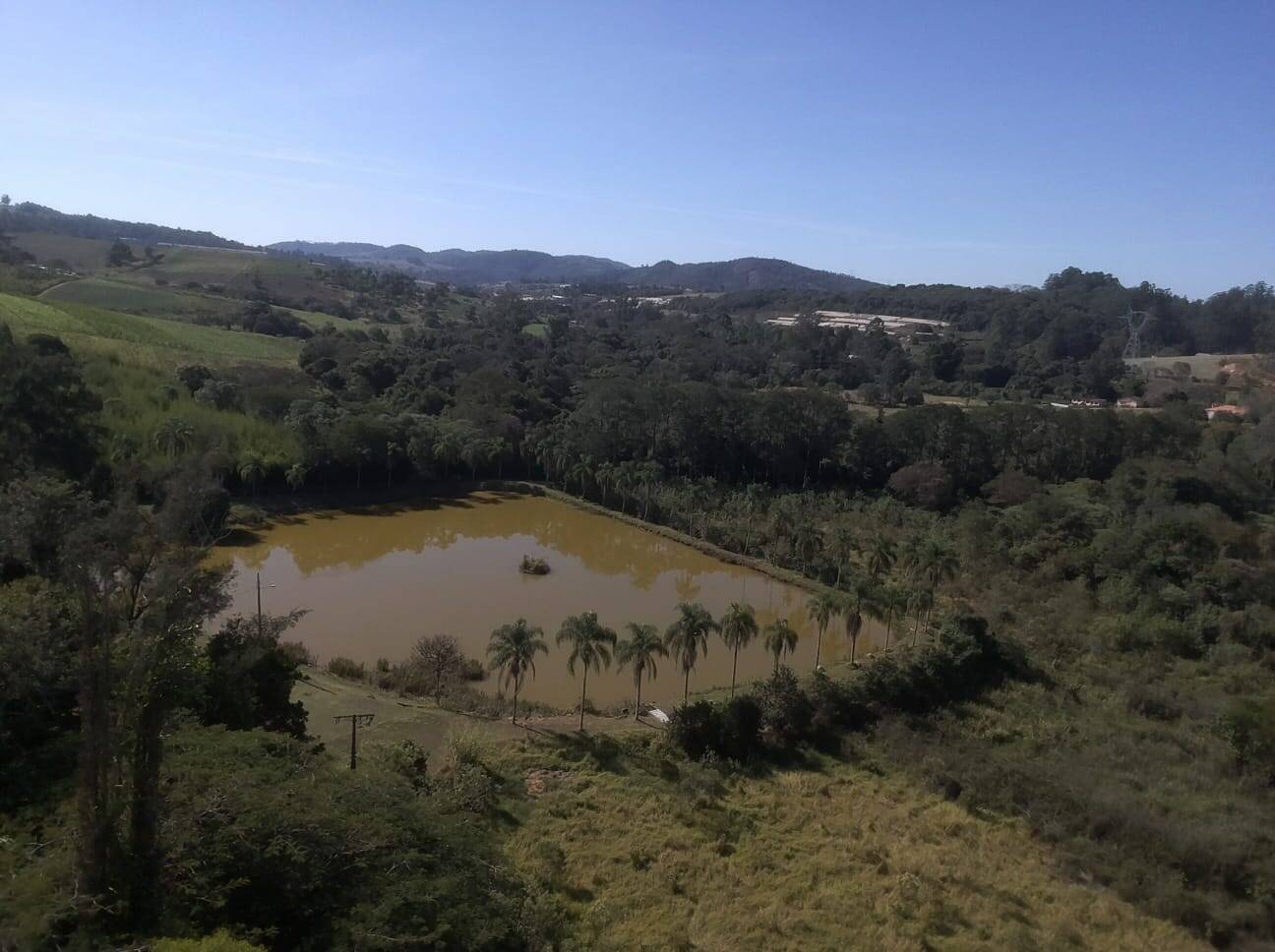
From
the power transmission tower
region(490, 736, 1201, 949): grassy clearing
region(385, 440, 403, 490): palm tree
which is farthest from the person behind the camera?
the power transmission tower

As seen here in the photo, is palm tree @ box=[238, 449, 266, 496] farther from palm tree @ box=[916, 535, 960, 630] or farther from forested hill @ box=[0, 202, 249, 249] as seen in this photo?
forested hill @ box=[0, 202, 249, 249]

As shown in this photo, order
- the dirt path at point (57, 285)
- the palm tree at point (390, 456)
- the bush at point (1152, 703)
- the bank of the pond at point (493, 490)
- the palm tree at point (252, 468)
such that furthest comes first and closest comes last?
the dirt path at point (57, 285)
the palm tree at point (390, 456)
the palm tree at point (252, 468)
the bank of the pond at point (493, 490)
the bush at point (1152, 703)

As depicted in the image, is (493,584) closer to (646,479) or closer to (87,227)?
(646,479)

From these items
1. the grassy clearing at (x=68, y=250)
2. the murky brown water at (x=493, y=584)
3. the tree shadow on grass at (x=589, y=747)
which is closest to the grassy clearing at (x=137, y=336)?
the murky brown water at (x=493, y=584)

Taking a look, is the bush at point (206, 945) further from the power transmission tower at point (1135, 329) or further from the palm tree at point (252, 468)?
the power transmission tower at point (1135, 329)

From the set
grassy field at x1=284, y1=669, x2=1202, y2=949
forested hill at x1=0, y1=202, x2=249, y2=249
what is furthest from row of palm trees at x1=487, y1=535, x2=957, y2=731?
forested hill at x1=0, y1=202, x2=249, y2=249

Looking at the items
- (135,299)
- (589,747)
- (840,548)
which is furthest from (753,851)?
(135,299)
